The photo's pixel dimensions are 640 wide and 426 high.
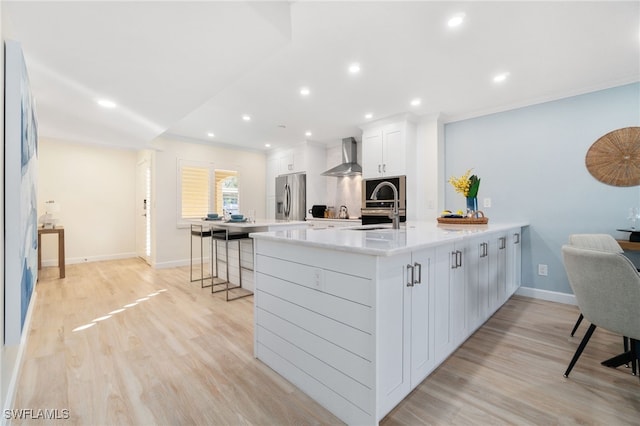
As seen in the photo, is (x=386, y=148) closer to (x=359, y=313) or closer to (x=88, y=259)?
(x=359, y=313)

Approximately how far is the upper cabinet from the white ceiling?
454 millimetres

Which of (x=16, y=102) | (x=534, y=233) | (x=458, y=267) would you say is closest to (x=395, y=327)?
(x=458, y=267)

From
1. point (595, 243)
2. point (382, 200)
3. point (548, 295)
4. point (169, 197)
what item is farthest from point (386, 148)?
point (169, 197)

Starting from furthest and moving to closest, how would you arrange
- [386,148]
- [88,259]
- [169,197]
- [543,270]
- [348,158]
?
[88,259] < [348,158] < [169,197] < [386,148] < [543,270]

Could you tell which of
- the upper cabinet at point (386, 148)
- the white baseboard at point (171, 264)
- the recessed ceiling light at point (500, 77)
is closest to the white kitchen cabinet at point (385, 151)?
the upper cabinet at point (386, 148)

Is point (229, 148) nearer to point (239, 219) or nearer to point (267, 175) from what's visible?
point (267, 175)

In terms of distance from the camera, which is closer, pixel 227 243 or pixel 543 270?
pixel 543 270

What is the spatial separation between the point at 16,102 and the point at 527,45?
344 centimetres

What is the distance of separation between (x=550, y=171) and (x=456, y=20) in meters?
2.41

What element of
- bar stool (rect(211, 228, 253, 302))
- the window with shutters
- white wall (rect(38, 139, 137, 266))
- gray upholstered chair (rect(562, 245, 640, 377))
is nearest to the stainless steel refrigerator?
the window with shutters

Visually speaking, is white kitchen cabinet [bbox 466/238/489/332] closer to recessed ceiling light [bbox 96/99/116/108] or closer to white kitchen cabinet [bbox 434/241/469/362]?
white kitchen cabinet [bbox 434/241/469/362]

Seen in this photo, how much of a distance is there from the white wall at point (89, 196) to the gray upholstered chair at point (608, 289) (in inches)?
287

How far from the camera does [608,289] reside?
158 cm

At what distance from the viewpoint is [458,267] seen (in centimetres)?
196
